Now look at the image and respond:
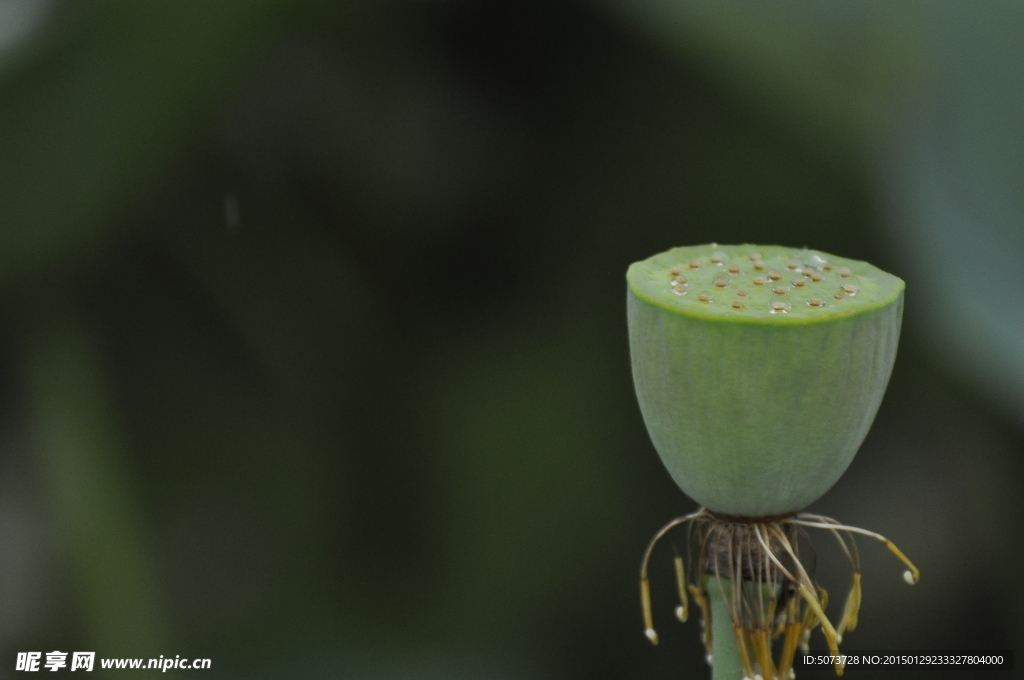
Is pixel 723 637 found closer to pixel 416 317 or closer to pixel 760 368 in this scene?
pixel 760 368

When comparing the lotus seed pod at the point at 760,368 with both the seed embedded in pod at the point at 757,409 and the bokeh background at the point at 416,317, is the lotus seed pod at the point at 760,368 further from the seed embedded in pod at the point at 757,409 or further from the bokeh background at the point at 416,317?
the bokeh background at the point at 416,317

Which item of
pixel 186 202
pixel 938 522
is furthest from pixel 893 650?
pixel 186 202

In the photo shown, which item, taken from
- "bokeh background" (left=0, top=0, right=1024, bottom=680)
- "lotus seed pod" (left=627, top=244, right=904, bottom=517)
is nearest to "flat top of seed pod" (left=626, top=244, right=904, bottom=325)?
"lotus seed pod" (left=627, top=244, right=904, bottom=517)

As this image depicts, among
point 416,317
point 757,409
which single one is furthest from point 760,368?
point 416,317

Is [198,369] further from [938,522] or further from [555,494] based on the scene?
[938,522]

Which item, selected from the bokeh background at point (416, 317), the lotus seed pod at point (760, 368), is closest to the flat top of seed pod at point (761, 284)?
the lotus seed pod at point (760, 368)

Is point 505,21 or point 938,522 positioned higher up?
point 505,21
